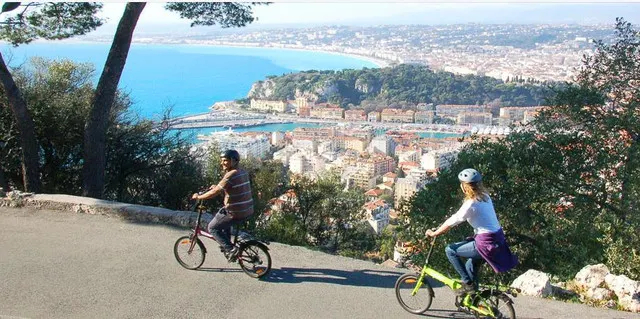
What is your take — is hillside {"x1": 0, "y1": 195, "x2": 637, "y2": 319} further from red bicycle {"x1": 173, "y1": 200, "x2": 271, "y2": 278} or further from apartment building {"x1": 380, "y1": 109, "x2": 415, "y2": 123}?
apartment building {"x1": 380, "y1": 109, "x2": 415, "y2": 123}

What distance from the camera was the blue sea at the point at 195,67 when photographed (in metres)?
51.0

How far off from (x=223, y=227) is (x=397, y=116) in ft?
172

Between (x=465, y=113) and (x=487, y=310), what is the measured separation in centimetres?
5091

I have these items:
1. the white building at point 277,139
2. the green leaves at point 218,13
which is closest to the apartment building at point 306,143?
the white building at point 277,139

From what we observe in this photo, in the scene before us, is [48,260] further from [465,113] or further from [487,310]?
[465,113]

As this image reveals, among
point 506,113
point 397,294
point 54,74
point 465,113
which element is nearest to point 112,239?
point 397,294

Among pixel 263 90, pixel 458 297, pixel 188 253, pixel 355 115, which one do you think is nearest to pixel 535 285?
pixel 458 297

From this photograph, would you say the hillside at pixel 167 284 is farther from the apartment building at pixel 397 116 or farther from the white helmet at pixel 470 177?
the apartment building at pixel 397 116

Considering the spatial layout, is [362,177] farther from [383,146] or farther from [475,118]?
[475,118]

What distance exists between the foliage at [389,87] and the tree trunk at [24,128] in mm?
52997

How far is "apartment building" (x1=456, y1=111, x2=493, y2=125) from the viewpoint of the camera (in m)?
49.3

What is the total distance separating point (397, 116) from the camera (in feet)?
187

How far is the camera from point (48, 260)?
592 cm

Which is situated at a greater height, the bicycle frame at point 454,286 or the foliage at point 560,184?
the bicycle frame at point 454,286
